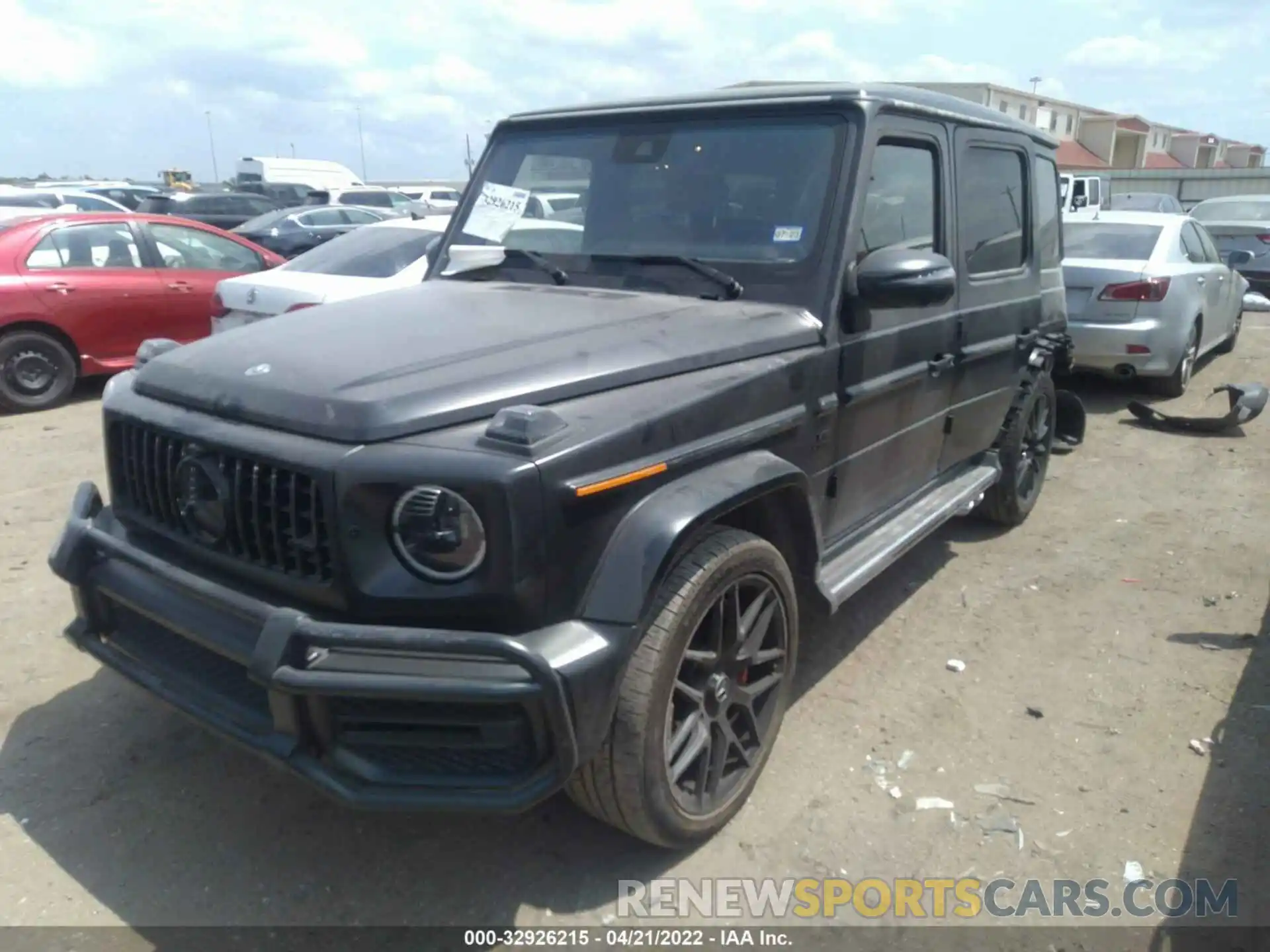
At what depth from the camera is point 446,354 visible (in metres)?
2.64

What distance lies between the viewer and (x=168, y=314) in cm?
845

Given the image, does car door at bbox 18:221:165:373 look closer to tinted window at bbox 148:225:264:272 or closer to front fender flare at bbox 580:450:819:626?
tinted window at bbox 148:225:264:272

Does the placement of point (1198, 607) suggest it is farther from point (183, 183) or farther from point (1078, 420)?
point (183, 183)

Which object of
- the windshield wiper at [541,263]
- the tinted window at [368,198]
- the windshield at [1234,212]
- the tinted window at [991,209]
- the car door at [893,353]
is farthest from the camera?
the tinted window at [368,198]

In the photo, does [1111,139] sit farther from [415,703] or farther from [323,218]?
[415,703]

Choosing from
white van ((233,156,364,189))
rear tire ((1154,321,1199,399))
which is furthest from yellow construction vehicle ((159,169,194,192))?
rear tire ((1154,321,1199,399))

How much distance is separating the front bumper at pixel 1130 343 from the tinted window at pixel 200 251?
7.39 metres

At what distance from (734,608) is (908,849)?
0.89 m

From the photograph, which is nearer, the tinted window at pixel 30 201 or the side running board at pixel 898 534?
the side running board at pixel 898 534

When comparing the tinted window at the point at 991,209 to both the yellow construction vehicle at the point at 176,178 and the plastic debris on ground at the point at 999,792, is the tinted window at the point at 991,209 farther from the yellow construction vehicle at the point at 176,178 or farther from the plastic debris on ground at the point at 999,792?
the yellow construction vehicle at the point at 176,178

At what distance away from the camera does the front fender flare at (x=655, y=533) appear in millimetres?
2314

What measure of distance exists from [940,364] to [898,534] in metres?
0.73

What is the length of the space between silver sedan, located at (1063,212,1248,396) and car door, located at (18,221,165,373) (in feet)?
25.2

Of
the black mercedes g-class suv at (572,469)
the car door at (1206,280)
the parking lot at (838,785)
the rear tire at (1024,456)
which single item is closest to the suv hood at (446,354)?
the black mercedes g-class suv at (572,469)
